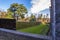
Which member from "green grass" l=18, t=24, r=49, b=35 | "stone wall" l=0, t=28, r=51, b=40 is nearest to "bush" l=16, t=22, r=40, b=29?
"green grass" l=18, t=24, r=49, b=35

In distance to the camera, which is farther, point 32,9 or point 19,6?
point 19,6

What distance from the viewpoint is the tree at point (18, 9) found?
3.42 metres

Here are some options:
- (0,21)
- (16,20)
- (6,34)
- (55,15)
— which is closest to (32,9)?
(16,20)

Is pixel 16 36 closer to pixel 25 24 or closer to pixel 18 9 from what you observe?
pixel 25 24

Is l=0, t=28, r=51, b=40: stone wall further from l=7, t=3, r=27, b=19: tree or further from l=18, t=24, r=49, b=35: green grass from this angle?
l=7, t=3, r=27, b=19: tree

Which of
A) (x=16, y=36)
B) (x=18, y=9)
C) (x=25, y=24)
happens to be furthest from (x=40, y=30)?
(x=18, y=9)

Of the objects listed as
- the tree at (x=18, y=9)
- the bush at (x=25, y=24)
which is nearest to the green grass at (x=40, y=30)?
the bush at (x=25, y=24)

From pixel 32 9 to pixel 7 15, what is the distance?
2.62ft

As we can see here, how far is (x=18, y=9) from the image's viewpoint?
3533 mm

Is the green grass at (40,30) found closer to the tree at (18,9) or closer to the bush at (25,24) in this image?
the bush at (25,24)

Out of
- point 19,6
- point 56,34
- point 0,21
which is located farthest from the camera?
point 0,21

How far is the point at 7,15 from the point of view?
3.77 meters

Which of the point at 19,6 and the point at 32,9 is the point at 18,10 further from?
the point at 32,9

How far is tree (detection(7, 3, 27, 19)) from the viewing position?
342cm
